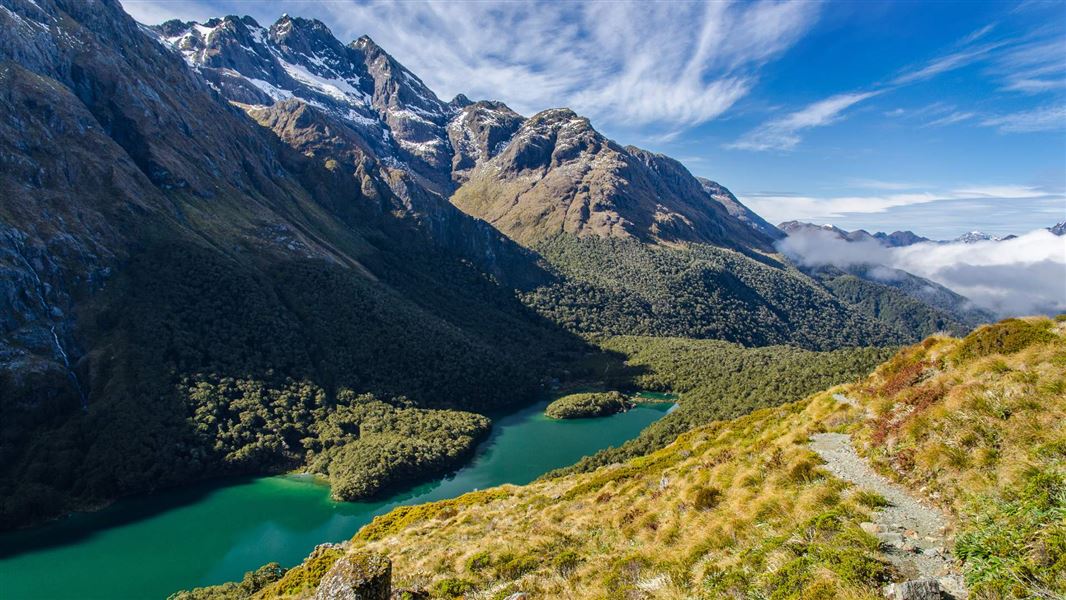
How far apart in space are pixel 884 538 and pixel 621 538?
43.7 feet

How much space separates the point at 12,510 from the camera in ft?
332

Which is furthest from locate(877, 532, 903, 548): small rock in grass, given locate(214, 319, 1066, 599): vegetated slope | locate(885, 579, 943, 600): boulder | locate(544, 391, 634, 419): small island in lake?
locate(544, 391, 634, 419): small island in lake

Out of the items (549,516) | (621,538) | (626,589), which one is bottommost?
(549,516)

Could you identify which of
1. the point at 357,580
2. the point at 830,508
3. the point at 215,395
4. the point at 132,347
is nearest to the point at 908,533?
the point at 830,508

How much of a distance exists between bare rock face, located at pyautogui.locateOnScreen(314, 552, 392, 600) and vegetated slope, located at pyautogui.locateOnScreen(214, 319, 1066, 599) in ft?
19.9

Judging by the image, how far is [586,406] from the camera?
186500 mm

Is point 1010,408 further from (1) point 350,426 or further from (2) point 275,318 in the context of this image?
(2) point 275,318

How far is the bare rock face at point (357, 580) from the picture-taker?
19016 millimetres

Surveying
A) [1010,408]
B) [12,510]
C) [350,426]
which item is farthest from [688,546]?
[350,426]

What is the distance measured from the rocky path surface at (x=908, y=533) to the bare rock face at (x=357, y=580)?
54.6 feet

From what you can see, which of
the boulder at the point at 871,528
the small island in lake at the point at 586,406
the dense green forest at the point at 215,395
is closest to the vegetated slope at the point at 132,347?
the dense green forest at the point at 215,395

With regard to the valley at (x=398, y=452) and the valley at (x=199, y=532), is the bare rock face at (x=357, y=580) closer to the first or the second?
the valley at (x=398, y=452)

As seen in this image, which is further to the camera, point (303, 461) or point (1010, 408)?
point (303, 461)

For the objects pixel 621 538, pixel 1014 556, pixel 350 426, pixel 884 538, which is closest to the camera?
pixel 1014 556
